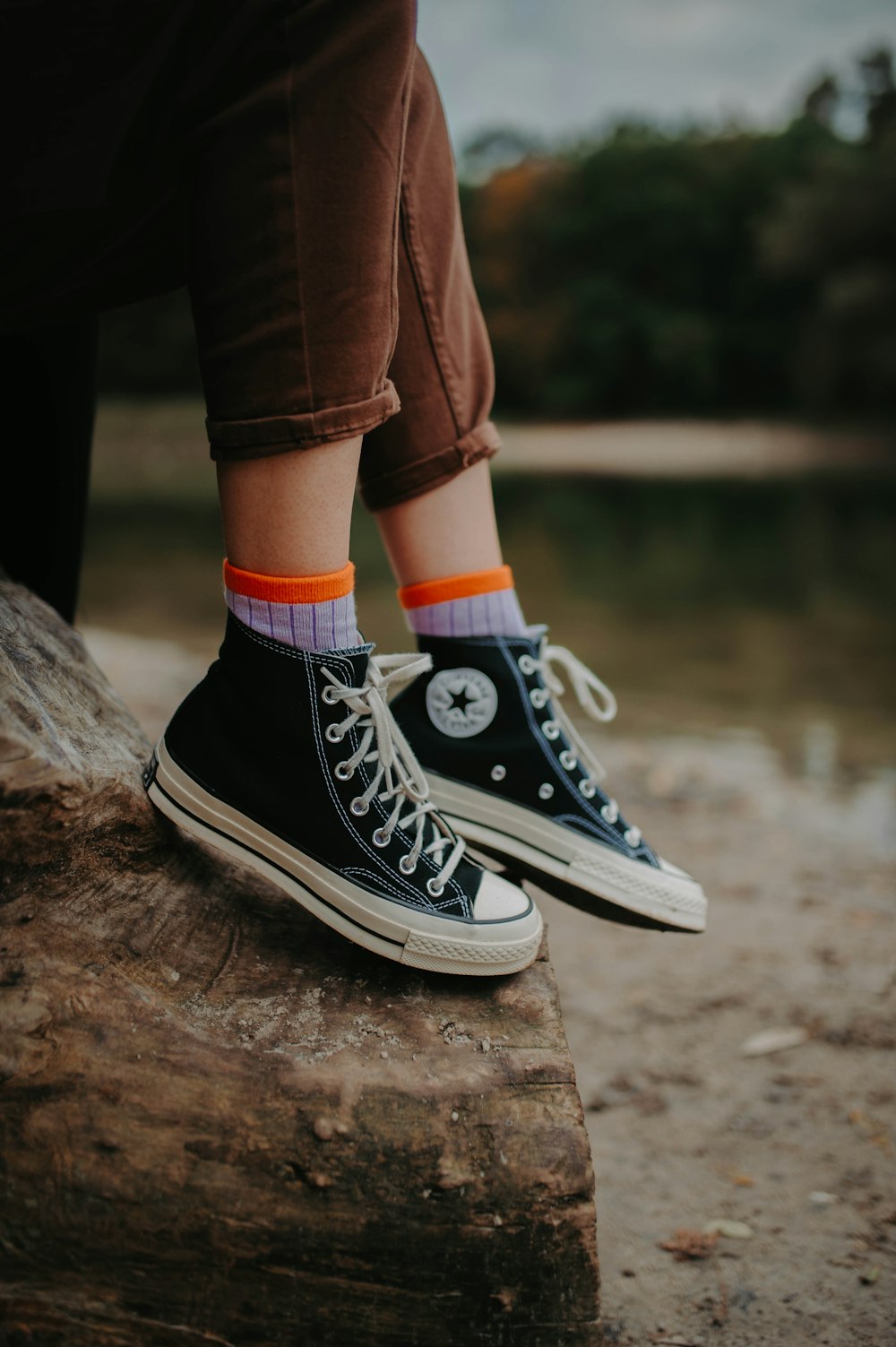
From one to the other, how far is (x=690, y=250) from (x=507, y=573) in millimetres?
47491

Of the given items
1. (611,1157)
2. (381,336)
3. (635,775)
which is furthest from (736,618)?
(381,336)

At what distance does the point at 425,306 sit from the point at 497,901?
696 millimetres

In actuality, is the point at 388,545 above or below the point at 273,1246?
above

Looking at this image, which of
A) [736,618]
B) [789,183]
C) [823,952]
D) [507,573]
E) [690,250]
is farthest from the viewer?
[690,250]

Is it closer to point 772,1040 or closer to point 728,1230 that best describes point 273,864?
point 728,1230

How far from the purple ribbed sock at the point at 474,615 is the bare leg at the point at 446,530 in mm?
37

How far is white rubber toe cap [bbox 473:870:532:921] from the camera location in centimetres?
116

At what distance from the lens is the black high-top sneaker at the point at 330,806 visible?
44.3 inches

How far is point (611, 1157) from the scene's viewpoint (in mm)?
1738

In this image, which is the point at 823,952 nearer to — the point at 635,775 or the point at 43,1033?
the point at 635,775

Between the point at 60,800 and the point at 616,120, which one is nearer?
the point at 60,800

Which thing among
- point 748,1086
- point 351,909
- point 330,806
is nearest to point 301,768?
point 330,806

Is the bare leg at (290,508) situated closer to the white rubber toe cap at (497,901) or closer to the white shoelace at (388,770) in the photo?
the white shoelace at (388,770)

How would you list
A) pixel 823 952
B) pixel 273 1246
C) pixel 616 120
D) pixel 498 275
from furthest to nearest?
pixel 616 120, pixel 498 275, pixel 823 952, pixel 273 1246
